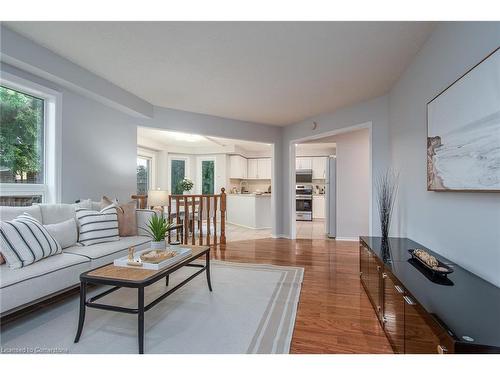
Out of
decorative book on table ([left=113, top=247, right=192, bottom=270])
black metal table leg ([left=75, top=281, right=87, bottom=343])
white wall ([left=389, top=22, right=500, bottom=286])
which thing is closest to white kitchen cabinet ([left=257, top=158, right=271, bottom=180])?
white wall ([left=389, top=22, right=500, bottom=286])

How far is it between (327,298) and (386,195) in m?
1.57

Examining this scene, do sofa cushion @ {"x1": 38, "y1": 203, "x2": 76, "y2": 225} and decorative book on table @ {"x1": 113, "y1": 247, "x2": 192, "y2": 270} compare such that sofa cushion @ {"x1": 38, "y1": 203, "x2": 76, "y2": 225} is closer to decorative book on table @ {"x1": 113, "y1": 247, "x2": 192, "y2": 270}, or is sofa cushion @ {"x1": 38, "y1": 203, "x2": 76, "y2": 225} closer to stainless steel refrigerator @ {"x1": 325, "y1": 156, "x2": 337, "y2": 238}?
decorative book on table @ {"x1": 113, "y1": 247, "x2": 192, "y2": 270}

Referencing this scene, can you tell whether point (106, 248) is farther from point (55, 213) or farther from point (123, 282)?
point (123, 282)

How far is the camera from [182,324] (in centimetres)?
200

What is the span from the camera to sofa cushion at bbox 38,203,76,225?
254cm

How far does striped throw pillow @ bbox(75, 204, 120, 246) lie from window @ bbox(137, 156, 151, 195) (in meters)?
3.61

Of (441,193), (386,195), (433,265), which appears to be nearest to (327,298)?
(433,265)

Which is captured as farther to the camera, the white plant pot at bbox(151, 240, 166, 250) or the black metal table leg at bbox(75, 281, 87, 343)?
the white plant pot at bbox(151, 240, 166, 250)

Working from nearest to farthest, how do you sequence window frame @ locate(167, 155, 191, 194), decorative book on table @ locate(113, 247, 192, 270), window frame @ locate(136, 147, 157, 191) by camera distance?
decorative book on table @ locate(113, 247, 192, 270), window frame @ locate(136, 147, 157, 191), window frame @ locate(167, 155, 191, 194)

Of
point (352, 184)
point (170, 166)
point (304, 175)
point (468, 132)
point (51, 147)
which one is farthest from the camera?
point (304, 175)

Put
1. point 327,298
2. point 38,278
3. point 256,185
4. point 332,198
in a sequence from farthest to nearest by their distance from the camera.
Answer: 1. point 256,185
2. point 332,198
3. point 327,298
4. point 38,278
